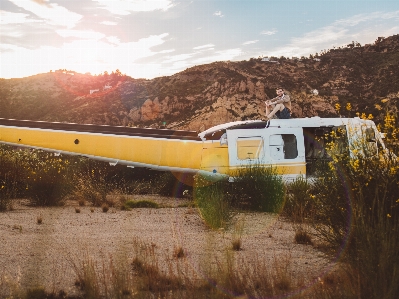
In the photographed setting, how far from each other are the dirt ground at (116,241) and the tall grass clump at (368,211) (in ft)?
1.78

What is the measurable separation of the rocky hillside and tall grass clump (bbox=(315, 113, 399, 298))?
87.6 feet

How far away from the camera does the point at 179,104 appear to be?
40.0 meters

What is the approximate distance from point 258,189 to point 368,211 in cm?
581

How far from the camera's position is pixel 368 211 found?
18.0ft

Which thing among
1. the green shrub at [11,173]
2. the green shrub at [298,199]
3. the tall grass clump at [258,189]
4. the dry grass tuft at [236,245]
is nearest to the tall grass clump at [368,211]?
the dry grass tuft at [236,245]

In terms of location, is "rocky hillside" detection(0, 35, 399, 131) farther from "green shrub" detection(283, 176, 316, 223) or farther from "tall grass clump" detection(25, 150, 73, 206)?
"green shrub" detection(283, 176, 316, 223)

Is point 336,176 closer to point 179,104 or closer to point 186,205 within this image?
point 186,205

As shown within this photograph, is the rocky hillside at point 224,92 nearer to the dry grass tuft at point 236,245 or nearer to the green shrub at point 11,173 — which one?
the green shrub at point 11,173

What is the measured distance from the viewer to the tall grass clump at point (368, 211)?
4457 mm

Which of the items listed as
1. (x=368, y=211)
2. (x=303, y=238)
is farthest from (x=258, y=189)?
(x=368, y=211)

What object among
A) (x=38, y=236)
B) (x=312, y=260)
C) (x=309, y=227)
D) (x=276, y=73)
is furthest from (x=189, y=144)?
(x=276, y=73)

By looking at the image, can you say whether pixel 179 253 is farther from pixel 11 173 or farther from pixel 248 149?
pixel 11 173

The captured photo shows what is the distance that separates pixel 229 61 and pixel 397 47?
18215 millimetres

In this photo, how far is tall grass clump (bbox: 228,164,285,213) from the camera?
36.1 feet
